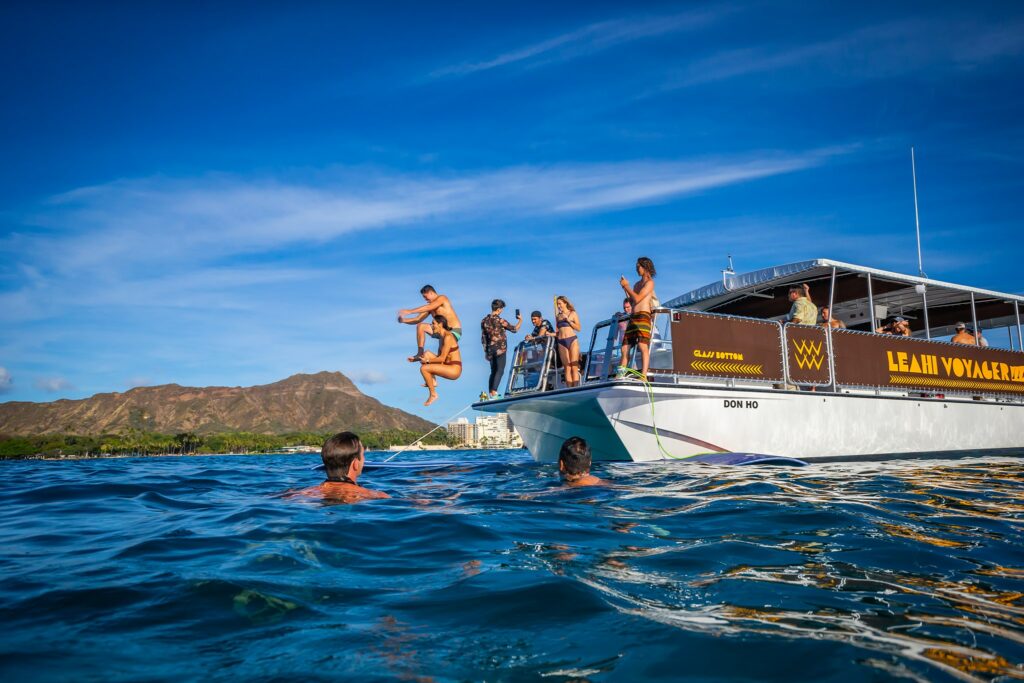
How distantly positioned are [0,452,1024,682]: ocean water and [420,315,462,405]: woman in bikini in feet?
20.1

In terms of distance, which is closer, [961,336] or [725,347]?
[725,347]

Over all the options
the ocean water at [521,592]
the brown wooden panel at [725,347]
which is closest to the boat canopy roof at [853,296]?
the brown wooden panel at [725,347]

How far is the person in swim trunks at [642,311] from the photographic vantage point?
33.1 feet

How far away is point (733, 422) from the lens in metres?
10.8

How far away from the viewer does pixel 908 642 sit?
2.40 meters

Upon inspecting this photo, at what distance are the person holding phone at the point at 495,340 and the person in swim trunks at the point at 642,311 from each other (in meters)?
3.07

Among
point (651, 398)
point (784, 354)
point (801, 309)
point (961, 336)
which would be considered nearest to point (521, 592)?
point (651, 398)

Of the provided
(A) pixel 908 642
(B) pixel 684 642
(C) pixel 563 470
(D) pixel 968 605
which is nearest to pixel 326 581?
(B) pixel 684 642

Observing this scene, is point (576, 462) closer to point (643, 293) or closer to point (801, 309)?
point (643, 293)

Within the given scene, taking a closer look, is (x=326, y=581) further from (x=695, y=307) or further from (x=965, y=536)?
(x=695, y=307)

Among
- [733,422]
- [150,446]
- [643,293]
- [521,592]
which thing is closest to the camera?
[521,592]

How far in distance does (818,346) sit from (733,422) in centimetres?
278

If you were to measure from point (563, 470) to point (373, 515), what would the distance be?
3.10 m

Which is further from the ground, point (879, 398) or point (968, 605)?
point (879, 398)
